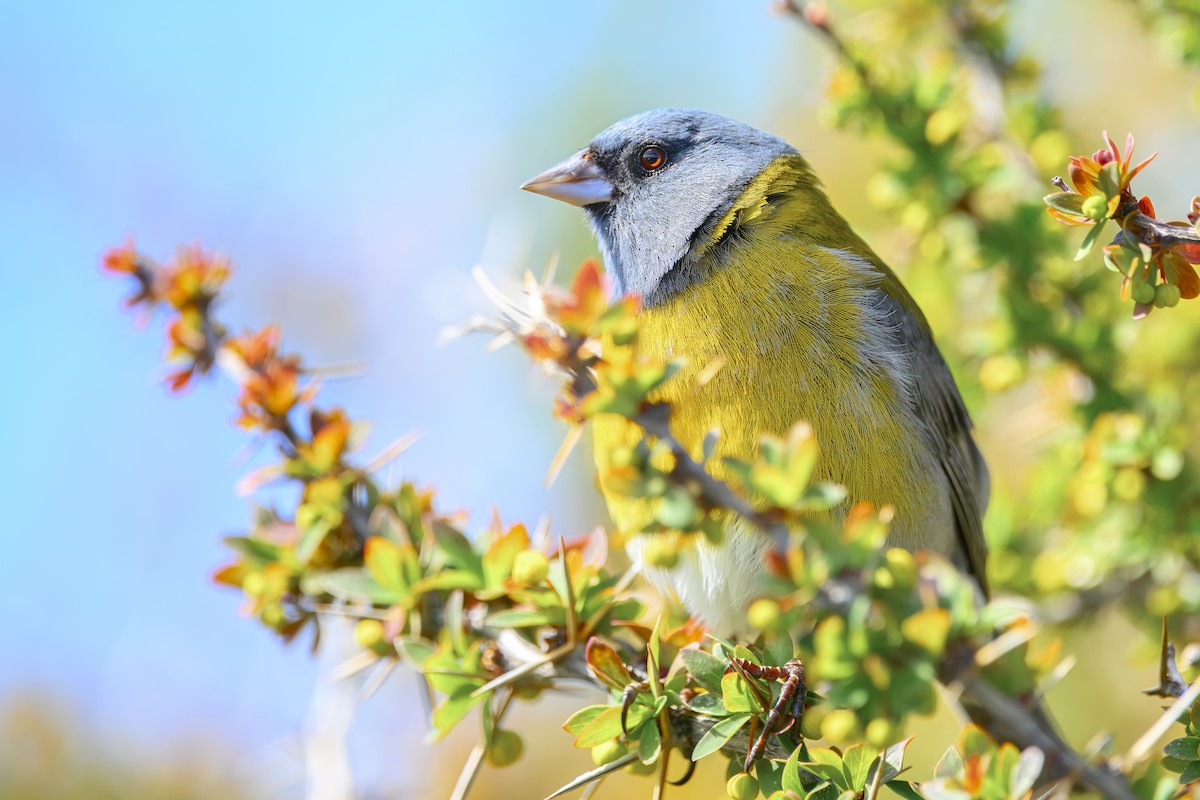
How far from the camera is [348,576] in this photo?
1831 millimetres

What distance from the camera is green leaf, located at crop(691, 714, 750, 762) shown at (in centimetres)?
152

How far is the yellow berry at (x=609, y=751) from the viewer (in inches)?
65.4

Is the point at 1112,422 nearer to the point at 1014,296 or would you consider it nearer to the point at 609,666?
the point at 1014,296

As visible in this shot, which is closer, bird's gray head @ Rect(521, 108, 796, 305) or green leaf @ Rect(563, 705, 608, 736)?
green leaf @ Rect(563, 705, 608, 736)

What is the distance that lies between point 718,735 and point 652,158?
206 centimetres

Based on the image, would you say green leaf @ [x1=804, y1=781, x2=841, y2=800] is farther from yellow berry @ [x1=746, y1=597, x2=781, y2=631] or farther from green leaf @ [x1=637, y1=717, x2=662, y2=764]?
yellow berry @ [x1=746, y1=597, x2=781, y2=631]

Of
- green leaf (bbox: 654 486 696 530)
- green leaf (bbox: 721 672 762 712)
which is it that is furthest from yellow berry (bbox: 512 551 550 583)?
green leaf (bbox: 654 486 696 530)

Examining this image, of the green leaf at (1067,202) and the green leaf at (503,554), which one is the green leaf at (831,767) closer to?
the green leaf at (503,554)

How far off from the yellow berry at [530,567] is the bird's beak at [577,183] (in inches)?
65.4

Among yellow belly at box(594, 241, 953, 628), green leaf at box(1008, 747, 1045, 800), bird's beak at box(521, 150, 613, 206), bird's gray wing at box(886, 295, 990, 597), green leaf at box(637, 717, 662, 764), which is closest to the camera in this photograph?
green leaf at box(1008, 747, 1045, 800)

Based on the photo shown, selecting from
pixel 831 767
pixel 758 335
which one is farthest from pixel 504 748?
pixel 758 335

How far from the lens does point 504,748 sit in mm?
1812

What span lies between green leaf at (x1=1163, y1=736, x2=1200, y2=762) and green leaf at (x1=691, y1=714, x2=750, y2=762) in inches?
22.8

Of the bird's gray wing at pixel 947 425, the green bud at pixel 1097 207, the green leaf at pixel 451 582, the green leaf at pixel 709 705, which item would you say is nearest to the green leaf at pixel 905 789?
the green leaf at pixel 709 705
